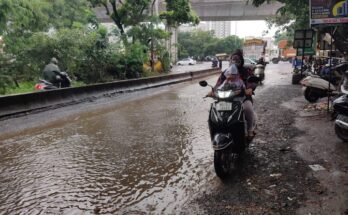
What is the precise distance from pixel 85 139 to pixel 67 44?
28.8 ft

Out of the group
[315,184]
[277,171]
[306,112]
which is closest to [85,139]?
[277,171]

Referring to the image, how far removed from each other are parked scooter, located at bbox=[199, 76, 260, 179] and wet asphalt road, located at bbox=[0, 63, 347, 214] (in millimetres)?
270

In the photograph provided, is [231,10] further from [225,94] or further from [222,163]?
[222,163]

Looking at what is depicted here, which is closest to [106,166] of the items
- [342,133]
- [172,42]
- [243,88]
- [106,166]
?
[106,166]

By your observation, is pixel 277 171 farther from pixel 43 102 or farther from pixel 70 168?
pixel 43 102

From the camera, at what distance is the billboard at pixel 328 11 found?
27.6 feet

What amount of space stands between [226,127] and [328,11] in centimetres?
552

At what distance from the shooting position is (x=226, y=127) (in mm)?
4887

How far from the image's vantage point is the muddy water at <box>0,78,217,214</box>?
412cm

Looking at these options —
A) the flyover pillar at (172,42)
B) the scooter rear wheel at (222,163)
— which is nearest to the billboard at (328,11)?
the scooter rear wheel at (222,163)

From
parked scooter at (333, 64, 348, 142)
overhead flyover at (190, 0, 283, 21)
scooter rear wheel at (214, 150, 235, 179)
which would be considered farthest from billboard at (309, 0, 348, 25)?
overhead flyover at (190, 0, 283, 21)

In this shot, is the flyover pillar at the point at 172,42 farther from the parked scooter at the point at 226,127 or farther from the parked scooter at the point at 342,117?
the parked scooter at the point at 226,127

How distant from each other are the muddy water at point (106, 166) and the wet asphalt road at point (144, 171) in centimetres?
1

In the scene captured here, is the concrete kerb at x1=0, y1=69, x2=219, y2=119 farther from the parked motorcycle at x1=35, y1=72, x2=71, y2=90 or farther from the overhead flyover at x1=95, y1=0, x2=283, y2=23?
the overhead flyover at x1=95, y1=0, x2=283, y2=23
